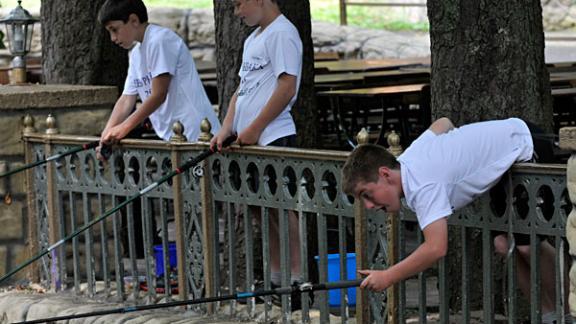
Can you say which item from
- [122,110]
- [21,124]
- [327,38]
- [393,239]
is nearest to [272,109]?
[393,239]

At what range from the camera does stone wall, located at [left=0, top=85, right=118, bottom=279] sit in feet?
26.1

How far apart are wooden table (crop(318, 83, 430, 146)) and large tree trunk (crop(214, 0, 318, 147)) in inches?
90.3

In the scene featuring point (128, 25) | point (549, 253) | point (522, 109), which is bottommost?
A: point (549, 253)

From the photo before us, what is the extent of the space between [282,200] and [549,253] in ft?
4.44

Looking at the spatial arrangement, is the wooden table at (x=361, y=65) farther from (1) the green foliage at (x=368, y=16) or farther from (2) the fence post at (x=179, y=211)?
(1) the green foliage at (x=368, y=16)

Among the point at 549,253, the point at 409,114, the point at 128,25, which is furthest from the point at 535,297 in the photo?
the point at 409,114

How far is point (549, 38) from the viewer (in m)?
21.8

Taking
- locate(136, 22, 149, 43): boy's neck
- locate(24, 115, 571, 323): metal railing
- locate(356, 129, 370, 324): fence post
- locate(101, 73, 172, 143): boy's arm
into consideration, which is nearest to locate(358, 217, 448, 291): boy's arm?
locate(24, 115, 571, 323): metal railing

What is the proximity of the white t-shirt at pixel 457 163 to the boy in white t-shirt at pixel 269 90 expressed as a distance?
120cm

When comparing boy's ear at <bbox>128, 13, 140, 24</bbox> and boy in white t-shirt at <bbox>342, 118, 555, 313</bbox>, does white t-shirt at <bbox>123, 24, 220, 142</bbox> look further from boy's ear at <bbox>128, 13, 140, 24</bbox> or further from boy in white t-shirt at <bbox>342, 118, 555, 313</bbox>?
boy in white t-shirt at <bbox>342, 118, 555, 313</bbox>

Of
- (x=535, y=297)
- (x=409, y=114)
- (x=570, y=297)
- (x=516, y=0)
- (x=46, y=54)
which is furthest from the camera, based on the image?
(x=409, y=114)

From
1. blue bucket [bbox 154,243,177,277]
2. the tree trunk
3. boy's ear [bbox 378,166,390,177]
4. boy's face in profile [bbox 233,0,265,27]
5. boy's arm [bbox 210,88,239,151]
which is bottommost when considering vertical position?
blue bucket [bbox 154,243,177,277]

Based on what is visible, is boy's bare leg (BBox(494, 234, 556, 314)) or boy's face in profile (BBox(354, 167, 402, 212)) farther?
boy's bare leg (BBox(494, 234, 556, 314))

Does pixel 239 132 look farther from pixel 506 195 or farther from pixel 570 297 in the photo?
pixel 570 297
